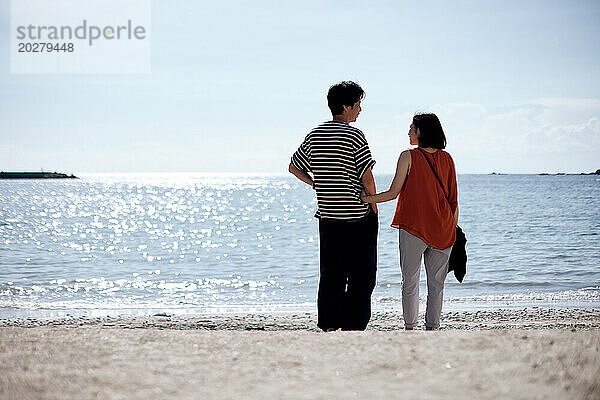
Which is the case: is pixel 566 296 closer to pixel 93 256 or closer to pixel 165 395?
pixel 165 395

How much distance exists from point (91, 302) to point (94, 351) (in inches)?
335

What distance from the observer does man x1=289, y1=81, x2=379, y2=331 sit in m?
4.66

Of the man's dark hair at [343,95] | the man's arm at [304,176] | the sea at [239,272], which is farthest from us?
the sea at [239,272]

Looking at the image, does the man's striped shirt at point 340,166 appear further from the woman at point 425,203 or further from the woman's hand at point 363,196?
the woman at point 425,203

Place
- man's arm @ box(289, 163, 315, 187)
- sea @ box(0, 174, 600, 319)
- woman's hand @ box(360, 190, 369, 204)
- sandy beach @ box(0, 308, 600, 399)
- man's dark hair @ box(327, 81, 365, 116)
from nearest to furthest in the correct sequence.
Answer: sandy beach @ box(0, 308, 600, 399)
woman's hand @ box(360, 190, 369, 204)
man's dark hair @ box(327, 81, 365, 116)
man's arm @ box(289, 163, 315, 187)
sea @ box(0, 174, 600, 319)

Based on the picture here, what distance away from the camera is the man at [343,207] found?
4656 mm

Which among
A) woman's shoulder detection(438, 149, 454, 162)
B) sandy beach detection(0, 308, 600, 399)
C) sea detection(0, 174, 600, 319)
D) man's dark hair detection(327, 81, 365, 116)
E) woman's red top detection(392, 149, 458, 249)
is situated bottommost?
sea detection(0, 174, 600, 319)

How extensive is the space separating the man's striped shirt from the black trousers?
4.2 inches

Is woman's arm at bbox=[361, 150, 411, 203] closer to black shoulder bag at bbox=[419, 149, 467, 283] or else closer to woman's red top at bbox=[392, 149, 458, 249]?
woman's red top at bbox=[392, 149, 458, 249]

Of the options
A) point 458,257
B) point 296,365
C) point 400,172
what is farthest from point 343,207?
point 296,365

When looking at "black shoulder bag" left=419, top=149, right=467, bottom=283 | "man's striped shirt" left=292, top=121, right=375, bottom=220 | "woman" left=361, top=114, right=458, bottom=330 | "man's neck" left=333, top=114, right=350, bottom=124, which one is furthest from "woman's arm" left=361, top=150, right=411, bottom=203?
"black shoulder bag" left=419, top=149, right=467, bottom=283

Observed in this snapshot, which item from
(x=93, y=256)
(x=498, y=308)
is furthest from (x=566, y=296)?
(x=93, y=256)

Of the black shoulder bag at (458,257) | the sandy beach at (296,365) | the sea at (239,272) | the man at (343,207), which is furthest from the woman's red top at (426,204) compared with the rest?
the sea at (239,272)

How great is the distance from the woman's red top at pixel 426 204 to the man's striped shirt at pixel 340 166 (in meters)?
0.34
